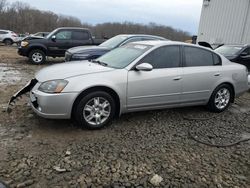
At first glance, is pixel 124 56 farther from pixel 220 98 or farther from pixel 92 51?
pixel 92 51

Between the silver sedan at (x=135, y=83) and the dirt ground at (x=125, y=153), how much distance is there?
1.07 feet

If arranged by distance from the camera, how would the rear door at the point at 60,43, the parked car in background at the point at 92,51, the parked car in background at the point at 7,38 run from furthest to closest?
the parked car in background at the point at 7,38 < the rear door at the point at 60,43 < the parked car in background at the point at 92,51

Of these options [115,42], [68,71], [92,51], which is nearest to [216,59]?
[68,71]

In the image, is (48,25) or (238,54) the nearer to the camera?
(238,54)

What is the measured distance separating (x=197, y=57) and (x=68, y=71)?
2.66 meters

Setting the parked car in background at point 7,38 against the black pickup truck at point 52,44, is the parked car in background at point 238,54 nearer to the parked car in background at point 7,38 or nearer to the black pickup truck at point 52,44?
the black pickup truck at point 52,44

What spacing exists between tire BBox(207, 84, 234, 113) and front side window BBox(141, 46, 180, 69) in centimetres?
120

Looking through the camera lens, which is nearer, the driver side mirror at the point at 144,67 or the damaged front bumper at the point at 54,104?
the damaged front bumper at the point at 54,104

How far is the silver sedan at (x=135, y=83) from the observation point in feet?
14.4

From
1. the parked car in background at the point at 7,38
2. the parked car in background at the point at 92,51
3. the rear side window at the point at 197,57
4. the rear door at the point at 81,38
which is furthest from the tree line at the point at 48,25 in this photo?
the rear side window at the point at 197,57

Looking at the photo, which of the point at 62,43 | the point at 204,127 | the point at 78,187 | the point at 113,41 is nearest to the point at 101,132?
the point at 78,187

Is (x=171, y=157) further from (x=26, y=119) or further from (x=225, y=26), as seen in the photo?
(x=225, y=26)

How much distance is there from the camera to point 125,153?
3.95 meters

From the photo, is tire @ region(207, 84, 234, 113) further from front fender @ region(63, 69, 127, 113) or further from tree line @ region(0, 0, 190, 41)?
tree line @ region(0, 0, 190, 41)
